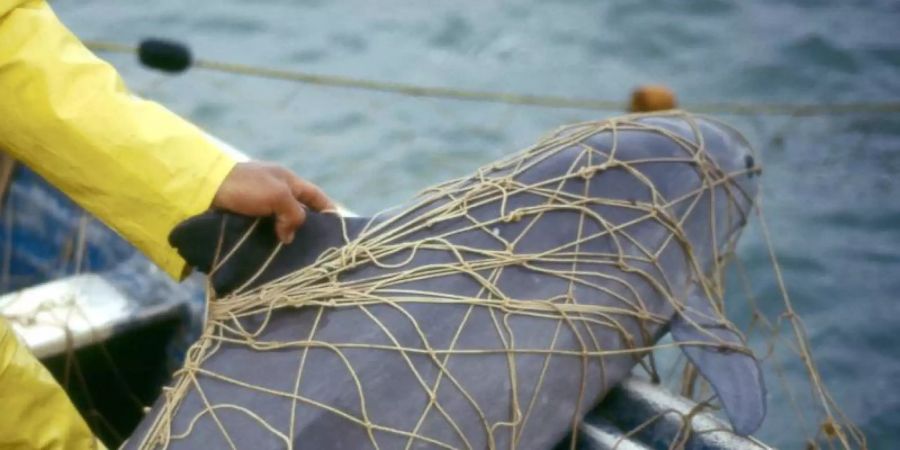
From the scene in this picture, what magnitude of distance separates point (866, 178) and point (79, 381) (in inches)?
211

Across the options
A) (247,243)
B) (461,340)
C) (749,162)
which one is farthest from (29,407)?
(749,162)

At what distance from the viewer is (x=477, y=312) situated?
3.35 metres

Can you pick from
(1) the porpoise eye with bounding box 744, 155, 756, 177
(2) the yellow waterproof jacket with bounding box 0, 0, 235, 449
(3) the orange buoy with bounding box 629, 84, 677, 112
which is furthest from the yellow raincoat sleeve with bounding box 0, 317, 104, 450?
(3) the orange buoy with bounding box 629, 84, 677, 112

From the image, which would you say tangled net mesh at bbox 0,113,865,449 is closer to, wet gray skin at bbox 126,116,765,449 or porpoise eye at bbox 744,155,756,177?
wet gray skin at bbox 126,116,765,449

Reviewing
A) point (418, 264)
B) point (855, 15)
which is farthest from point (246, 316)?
point (855, 15)

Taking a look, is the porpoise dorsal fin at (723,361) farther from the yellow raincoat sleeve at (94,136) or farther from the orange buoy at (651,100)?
the orange buoy at (651,100)

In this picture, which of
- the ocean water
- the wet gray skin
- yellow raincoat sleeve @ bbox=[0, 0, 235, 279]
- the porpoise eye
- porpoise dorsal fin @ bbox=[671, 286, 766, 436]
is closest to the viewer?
yellow raincoat sleeve @ bbox=[0, 0, 235, 279]

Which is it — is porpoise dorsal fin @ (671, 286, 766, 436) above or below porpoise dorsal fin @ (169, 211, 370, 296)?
below

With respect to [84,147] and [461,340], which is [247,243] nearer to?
[84,147]

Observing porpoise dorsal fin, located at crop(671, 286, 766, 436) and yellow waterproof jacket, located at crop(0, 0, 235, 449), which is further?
porpoise dorsal fin, located at crop(671, 286, 766, 436)

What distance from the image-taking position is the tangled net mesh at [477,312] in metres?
3.15

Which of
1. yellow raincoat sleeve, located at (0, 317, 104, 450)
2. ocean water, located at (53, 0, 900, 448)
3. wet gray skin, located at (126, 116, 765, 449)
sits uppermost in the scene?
wet gray skin, located at (126, 116, 765, 449)

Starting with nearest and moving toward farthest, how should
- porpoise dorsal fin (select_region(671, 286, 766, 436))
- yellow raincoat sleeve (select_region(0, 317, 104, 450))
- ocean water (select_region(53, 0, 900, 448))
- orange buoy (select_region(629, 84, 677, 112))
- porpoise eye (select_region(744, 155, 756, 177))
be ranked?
yellow raincoat sleeve (select_region(0, 317, 104, 450)) < porpoise dorsal fin (select_region(671, 286, 766, 436)) < porpoise eye (select_region(744, 155, 756, 177)) < orange buoy (select_region(629, 84, 677, 112)) < ocean water (select_region(53, 0, 900, 448))

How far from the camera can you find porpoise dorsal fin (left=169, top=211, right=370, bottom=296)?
317cm
